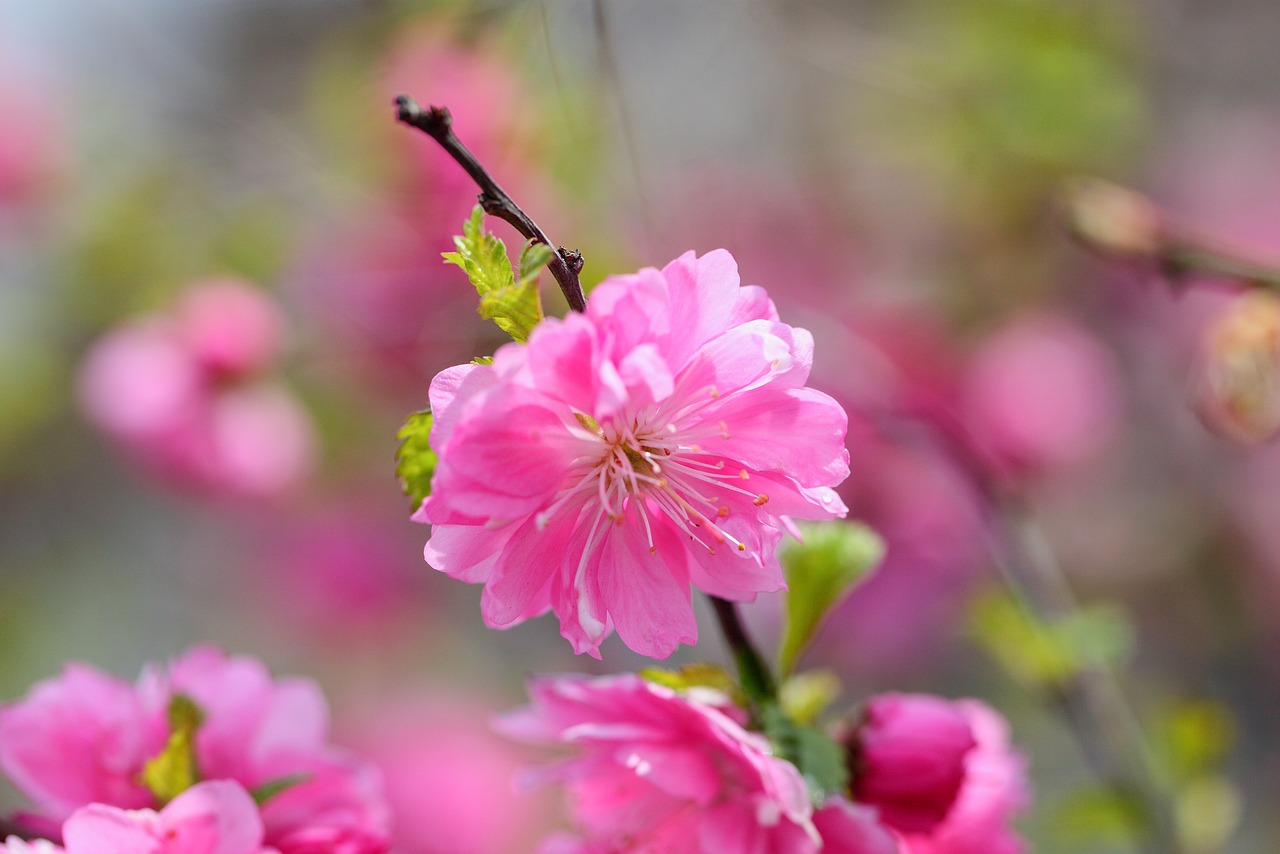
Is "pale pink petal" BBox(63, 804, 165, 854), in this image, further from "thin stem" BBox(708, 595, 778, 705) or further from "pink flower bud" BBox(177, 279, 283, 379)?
"pink flower bud" BBox(177, 279, 283, 379)

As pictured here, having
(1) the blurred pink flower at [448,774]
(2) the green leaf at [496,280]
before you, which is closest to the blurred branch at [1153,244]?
(2) the green leaf at [496,280]

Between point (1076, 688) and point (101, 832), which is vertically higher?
point (1076, 688)

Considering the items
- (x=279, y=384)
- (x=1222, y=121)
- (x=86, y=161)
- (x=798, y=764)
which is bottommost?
(x=798, y=764)

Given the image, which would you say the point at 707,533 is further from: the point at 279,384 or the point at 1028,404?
the point at 1028,404

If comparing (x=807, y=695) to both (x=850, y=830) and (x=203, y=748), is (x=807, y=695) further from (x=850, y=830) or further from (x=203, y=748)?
(x=203, y=748)

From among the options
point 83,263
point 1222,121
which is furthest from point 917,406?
point 1222,121

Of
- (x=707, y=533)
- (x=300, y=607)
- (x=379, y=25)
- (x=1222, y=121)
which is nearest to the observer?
(x=707, y=533)

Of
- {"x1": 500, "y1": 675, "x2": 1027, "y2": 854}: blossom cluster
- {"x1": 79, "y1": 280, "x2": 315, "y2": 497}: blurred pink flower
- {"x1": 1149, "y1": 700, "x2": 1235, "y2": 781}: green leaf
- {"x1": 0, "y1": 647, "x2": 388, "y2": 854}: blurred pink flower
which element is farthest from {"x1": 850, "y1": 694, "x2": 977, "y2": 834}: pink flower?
{"x1": 79, "y1": 280, "x2": 315, "y2": 497}: blurred pink flower

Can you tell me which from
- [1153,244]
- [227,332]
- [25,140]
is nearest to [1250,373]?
[1153,244]
